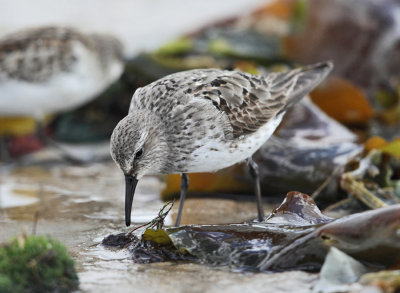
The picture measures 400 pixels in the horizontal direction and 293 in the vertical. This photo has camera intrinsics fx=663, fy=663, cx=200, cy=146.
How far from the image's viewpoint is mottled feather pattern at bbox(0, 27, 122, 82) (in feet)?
23.3

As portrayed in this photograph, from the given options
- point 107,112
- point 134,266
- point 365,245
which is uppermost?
point 365,245

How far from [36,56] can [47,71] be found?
20 cm

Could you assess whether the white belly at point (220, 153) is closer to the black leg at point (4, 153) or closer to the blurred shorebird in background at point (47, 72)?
the blurred shorebird in background at point (47, 72)

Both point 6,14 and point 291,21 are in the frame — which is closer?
point 291,21

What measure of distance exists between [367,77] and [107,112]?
3071 mm

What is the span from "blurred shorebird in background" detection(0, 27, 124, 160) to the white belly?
125 inches

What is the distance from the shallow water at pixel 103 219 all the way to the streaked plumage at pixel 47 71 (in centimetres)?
82

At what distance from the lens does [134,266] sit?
3.58 meters

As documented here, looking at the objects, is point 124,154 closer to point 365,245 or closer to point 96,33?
point 365,245

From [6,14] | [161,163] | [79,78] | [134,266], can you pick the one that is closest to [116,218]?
[161,163]

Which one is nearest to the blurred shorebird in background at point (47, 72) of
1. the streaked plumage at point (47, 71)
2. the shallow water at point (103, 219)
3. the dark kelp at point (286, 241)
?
the streaked plumage at point (47, 71)

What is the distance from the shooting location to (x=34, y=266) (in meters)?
3.06

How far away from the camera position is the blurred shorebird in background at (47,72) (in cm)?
711

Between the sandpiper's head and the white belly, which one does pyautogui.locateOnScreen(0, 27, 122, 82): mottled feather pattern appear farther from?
the white belly
